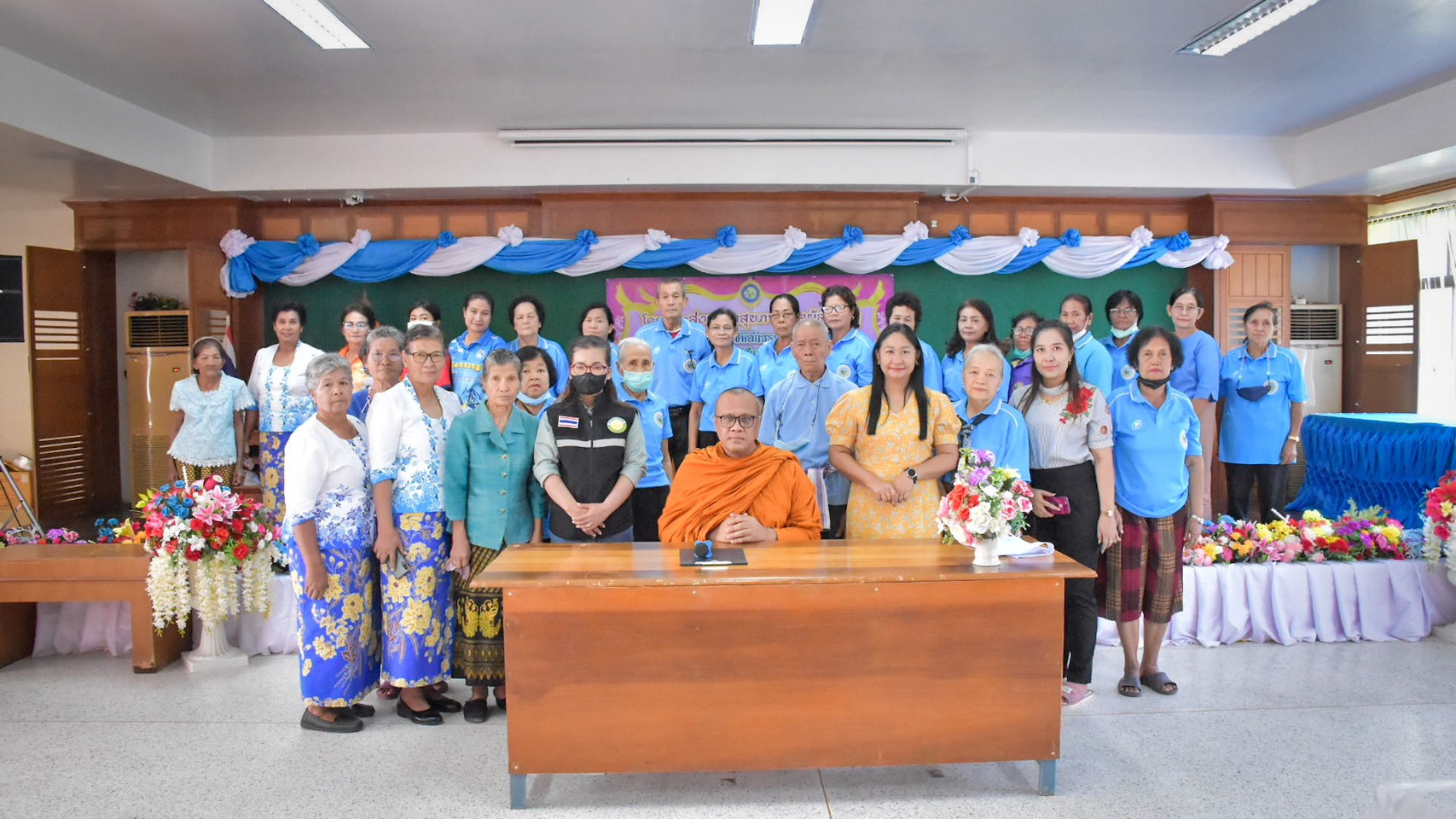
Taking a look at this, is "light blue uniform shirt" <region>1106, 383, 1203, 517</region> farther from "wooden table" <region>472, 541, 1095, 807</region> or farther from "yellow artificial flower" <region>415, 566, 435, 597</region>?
"yellow artificial flower" <region>415, 566, 435, 597</region>

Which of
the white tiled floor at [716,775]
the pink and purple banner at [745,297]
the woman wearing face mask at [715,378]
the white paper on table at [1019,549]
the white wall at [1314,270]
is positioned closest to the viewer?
the white tiled floor at [716,775]

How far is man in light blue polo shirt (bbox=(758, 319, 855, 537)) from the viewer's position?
12.8 feet

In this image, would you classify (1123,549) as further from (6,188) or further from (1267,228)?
(6,188)

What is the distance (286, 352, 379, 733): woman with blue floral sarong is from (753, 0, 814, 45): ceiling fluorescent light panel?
2.83 m

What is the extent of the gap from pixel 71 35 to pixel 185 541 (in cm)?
316

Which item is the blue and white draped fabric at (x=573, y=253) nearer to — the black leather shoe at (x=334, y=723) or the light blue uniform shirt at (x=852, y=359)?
the light blue uniform shirt at (x=852, y=359)

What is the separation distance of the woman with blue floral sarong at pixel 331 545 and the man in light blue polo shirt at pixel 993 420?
229 centimetres

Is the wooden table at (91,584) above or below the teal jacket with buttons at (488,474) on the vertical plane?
below

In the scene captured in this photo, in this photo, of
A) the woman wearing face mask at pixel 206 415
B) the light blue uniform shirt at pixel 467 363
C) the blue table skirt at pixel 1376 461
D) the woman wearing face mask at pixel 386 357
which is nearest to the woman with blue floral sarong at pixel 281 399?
the woman wearing face mask at pixel 206 415

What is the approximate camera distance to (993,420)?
339 centimetres

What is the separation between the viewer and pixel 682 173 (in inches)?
282

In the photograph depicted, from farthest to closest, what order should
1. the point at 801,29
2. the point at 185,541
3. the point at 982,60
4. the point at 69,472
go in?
1. the point at 69,472
2. the point at 982,60
3. the point at 801,29
4. the point at 185,541

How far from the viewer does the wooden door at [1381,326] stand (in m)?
7.69

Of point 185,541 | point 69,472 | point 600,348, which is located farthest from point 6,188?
point 600,348
